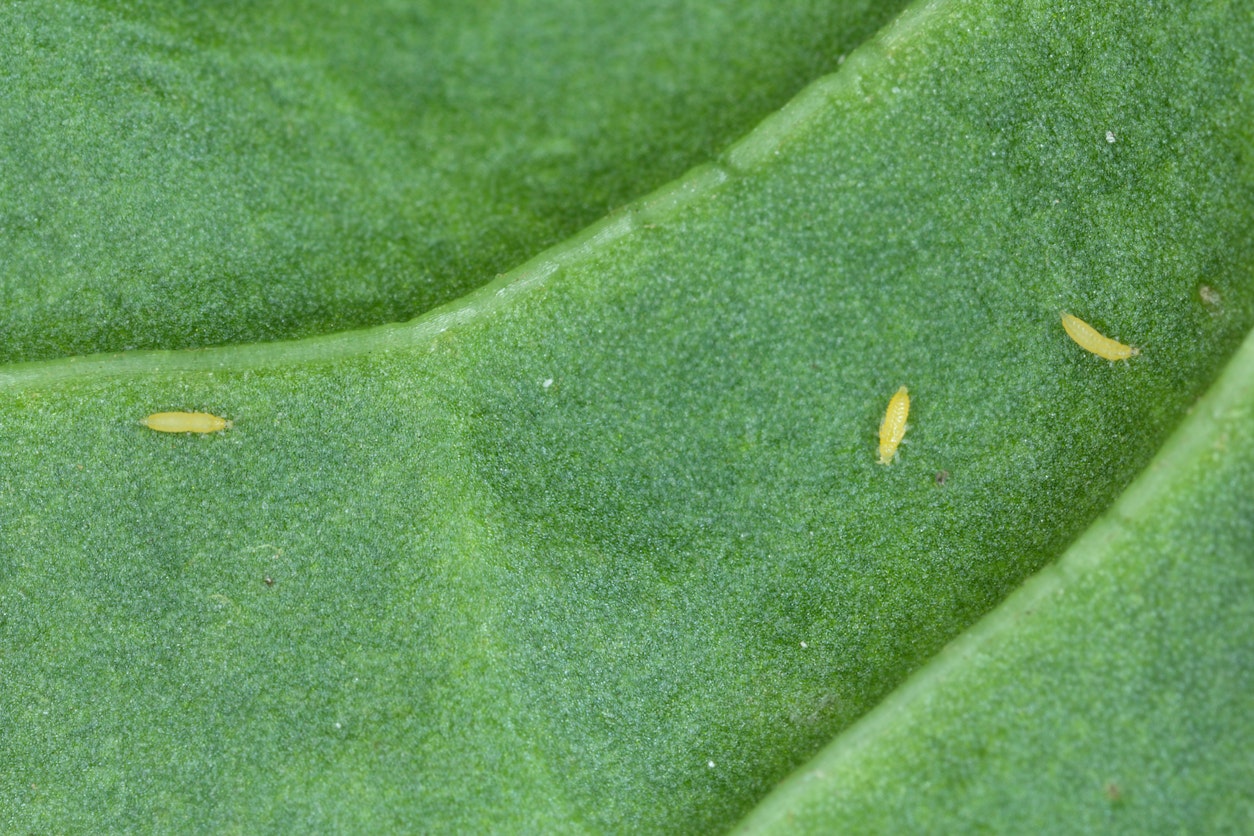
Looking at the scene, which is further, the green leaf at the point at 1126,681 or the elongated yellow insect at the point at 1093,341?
the elongated yellow insect at the point at 1093,341

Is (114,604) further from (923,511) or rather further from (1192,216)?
(1192,216)

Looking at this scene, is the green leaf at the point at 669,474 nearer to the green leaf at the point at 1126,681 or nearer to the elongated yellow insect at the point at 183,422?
the elongated yellow insect at the point at 183,422

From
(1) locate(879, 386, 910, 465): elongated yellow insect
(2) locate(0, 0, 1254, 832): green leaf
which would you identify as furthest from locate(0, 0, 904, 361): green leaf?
(1) locate(879, 386, 910, 465): elongated yellow insect

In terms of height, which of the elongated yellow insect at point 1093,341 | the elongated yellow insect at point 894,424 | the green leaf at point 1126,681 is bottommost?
the green leaf at point 1126,681

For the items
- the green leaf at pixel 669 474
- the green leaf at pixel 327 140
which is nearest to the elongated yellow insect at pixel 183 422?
the green leaf at pixel 669 474

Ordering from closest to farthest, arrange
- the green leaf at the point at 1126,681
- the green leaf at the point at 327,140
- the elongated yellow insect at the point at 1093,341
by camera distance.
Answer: the green leaf at the point at 1126,681
the elongated yellow insect at the point at 1093,341
the green leaf at the point at 327,140

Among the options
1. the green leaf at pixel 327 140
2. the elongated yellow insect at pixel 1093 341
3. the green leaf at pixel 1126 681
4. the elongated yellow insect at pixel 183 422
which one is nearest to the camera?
the green leaf at pixel 1126 681

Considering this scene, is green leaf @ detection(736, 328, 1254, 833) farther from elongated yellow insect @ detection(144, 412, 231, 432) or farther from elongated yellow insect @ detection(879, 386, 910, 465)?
elongated yellow insect @ detection(144, 412, 231, 432)
